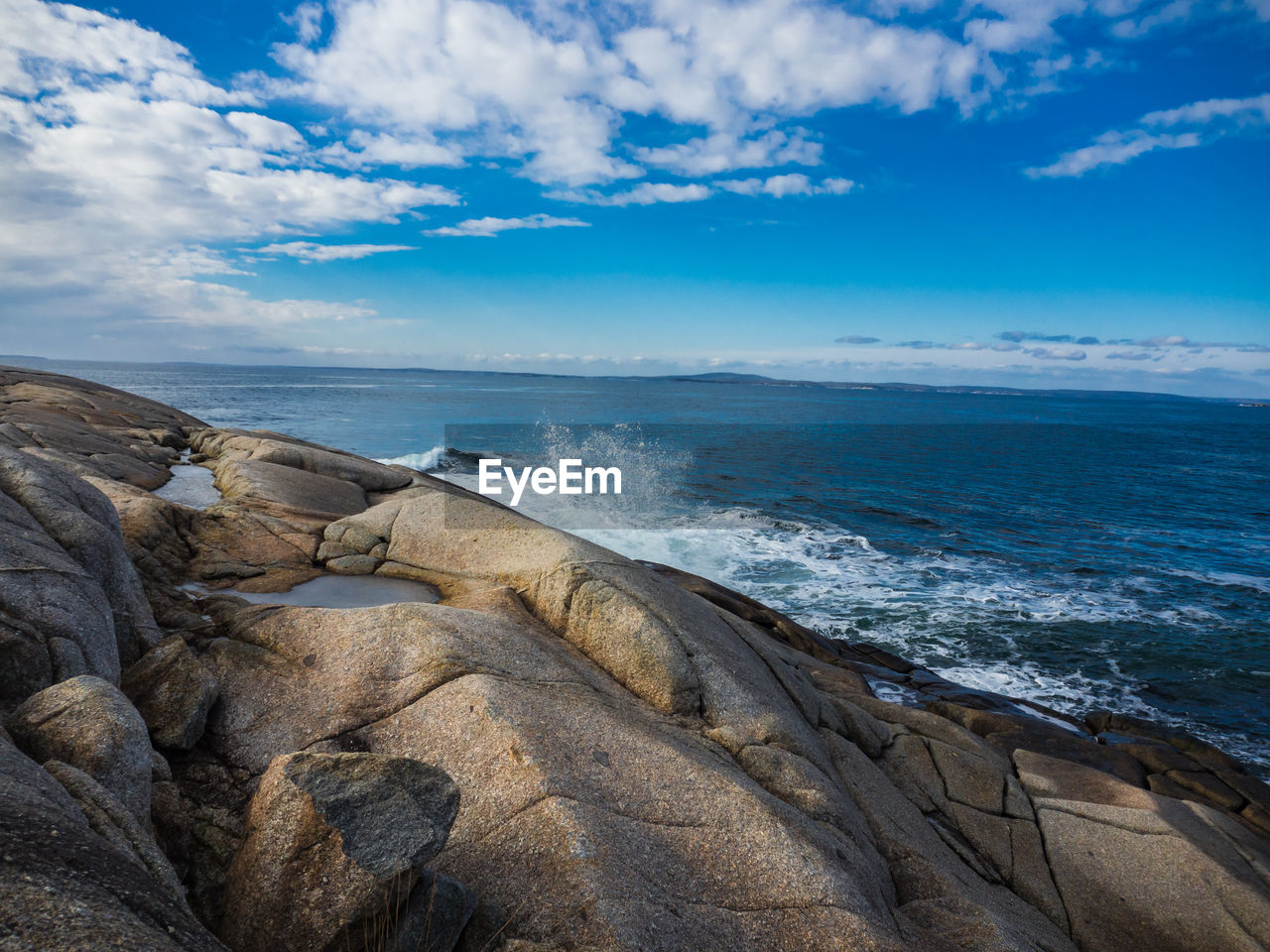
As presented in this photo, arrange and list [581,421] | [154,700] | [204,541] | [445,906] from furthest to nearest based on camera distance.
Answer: [581,421]
[204,541]
[154,700]
[445,906]

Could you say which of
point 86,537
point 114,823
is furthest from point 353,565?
point 114,823

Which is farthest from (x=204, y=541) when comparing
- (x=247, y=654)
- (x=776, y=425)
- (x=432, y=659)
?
(x=776, y=425)

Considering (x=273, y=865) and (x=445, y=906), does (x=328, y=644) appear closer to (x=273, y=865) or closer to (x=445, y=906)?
(x=273, y=865)

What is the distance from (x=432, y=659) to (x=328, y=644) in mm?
1336

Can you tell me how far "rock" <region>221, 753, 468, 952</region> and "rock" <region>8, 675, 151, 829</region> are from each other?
88 centimetres

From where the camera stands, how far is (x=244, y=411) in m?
70.3

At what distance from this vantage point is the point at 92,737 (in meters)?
4.48

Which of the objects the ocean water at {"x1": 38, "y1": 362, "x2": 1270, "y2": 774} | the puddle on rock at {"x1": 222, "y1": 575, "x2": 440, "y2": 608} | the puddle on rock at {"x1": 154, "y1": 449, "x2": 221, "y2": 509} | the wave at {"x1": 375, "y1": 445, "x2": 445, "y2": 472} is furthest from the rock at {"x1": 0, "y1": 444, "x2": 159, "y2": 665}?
the wave at {"x1": 375, "y1": 445, "x2": 445, "y2": 472}

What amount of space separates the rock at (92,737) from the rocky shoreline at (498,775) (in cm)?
2

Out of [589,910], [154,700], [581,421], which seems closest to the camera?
[589,910]

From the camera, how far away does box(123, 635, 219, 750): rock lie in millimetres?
6109

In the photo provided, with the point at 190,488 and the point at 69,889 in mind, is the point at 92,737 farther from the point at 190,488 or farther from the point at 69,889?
the point at 190,488

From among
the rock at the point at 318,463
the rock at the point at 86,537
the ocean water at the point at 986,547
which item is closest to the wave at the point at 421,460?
the ocean water at the point at 986,547

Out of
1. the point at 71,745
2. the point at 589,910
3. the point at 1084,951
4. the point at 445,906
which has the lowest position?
the point at 1084,951
